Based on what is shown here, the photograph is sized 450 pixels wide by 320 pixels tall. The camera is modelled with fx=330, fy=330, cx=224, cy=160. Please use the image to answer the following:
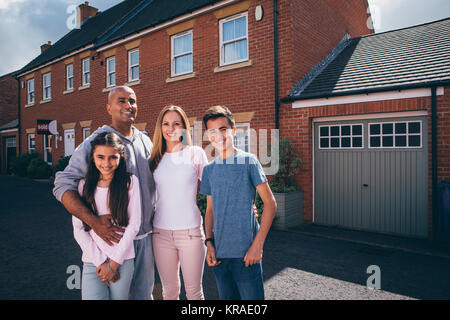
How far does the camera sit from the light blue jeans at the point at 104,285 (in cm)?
214

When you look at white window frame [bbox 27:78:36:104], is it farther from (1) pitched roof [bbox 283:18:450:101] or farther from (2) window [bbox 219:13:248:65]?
(1) pitched roof [bbox 283:18:450:101]

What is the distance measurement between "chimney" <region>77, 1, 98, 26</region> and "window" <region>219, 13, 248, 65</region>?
50.4ft

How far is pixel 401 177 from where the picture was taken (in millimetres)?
6766

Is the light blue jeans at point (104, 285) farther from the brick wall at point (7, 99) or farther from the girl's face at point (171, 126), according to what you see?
the brick wall at point (7, 99)

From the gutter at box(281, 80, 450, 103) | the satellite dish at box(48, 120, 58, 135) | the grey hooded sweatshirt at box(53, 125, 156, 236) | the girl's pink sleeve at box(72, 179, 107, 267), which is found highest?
the satellite dish at box(48, 120, 58, 135)

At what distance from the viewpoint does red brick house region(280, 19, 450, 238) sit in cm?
639

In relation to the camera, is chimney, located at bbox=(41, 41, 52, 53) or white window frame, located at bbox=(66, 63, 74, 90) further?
chimney, located at bbox=(41, 41, 52, 53)

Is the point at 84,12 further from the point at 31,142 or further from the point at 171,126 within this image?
the point at 171,126

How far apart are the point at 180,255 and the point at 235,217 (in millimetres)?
584

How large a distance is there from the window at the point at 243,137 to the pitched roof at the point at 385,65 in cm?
143

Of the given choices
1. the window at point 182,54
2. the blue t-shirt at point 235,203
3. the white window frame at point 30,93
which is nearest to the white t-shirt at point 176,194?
the blue t-shirt at point 235,203

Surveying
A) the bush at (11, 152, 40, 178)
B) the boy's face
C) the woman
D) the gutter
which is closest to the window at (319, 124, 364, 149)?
the gutter

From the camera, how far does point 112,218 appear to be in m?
2.25
